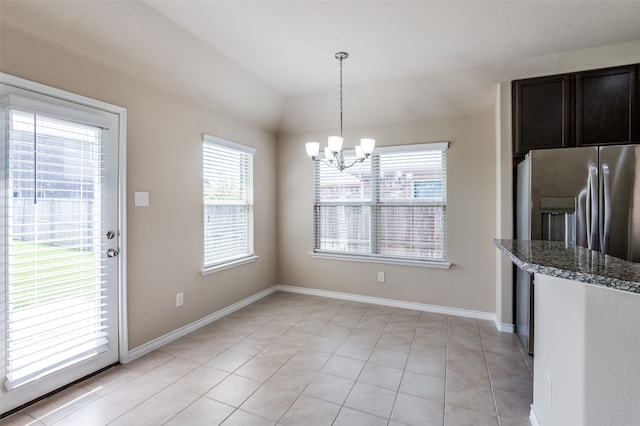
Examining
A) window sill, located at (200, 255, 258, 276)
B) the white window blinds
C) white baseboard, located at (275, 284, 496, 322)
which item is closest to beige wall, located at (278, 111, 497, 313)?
white baseboard, located at (275, 284, 496, 322)

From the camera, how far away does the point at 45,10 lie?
76.7 inches

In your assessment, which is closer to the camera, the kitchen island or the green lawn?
the kitchen island

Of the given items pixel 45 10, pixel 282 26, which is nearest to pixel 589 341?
pixel 282 26

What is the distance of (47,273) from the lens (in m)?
2.11

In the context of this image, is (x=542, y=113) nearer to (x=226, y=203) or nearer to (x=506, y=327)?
(x=506, y=327)

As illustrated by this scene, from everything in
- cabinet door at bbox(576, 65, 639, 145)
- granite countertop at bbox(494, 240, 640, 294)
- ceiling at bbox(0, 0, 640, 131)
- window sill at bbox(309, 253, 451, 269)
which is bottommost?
window sill at bbox(309, 253, 451, 269)

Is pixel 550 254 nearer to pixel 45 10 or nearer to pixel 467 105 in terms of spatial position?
pixel 467 105

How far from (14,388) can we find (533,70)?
16.1 ft

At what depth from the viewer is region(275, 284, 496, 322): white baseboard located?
3674 mm

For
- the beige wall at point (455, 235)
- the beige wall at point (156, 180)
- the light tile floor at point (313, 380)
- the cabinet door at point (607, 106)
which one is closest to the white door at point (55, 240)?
the beige wall at point (156, 180)

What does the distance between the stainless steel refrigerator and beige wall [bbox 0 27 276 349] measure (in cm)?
331

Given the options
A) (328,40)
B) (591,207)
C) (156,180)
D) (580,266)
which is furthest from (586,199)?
(156,180)

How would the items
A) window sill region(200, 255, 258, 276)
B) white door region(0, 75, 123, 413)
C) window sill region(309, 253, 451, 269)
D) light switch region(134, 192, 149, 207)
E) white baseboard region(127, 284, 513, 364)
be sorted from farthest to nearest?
window sill region(309, 253, 451, 269) < window sill region(200, 255, 258, 276) < white baseboard region(127, 284, 513, 364) < light switch region(134, 192, 149, 207) < white door region(0, 75, 123, 413)

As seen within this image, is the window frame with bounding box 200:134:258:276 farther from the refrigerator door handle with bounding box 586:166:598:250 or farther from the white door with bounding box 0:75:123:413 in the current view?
the refrigerator door handle with bounding box 586:166:598:250
